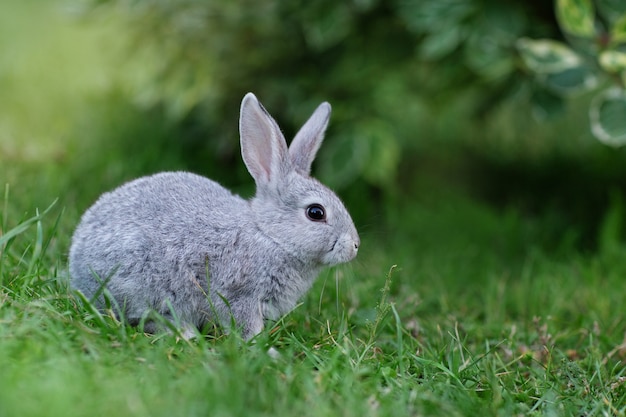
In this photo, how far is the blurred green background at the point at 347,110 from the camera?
560cm

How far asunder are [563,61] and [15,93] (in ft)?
16.7

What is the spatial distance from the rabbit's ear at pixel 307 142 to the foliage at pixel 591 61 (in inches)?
71.8

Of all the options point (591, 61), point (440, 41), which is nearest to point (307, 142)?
A: point (440, 41)

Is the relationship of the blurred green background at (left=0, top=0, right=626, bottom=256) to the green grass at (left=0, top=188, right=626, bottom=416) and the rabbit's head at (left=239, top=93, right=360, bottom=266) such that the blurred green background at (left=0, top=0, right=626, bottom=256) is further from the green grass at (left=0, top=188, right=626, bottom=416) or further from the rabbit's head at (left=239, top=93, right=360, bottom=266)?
the rabbit's head at (left=239, top=93, right=360, bottom=266)

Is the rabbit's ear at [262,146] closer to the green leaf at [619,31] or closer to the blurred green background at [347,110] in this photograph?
the blurred green background at [347,110]

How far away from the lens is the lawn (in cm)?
262

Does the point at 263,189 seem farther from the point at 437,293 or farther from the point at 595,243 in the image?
the point at 595,243

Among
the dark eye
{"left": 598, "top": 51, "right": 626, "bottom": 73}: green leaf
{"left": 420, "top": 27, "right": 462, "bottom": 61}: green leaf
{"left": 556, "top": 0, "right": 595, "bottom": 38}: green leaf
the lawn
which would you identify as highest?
{"left": 556, "top": 0, "right": 595, "bottom": 38}: green leaf

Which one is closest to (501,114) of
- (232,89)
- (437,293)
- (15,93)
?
(232,89)

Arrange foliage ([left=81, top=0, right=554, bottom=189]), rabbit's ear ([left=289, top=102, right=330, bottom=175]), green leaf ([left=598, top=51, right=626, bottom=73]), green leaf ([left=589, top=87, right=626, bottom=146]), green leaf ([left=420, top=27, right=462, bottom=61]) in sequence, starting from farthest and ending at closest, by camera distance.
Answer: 1. foliage ([left=81, top=0, right=554, bottom=189])
2. green leaf ([left=420, top=27, right=462, bottom=61])
3. green leaf ([left=589, top=87, right=626, bottom=146])
4. green leaf ([left=598, top=51, right=626, bottom=73])
5. rabbit's ear ([left=289, top=102, right=330, bottom=175])

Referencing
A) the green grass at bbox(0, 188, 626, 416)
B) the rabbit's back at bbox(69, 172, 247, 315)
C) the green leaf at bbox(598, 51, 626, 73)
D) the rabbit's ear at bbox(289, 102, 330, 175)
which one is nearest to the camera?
the green grass at bbox(0, 188, 626, 416)

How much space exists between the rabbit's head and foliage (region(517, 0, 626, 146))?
208cm

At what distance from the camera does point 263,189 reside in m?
3.84

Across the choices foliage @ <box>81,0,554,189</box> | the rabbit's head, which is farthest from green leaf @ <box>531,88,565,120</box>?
the rabbit's head
